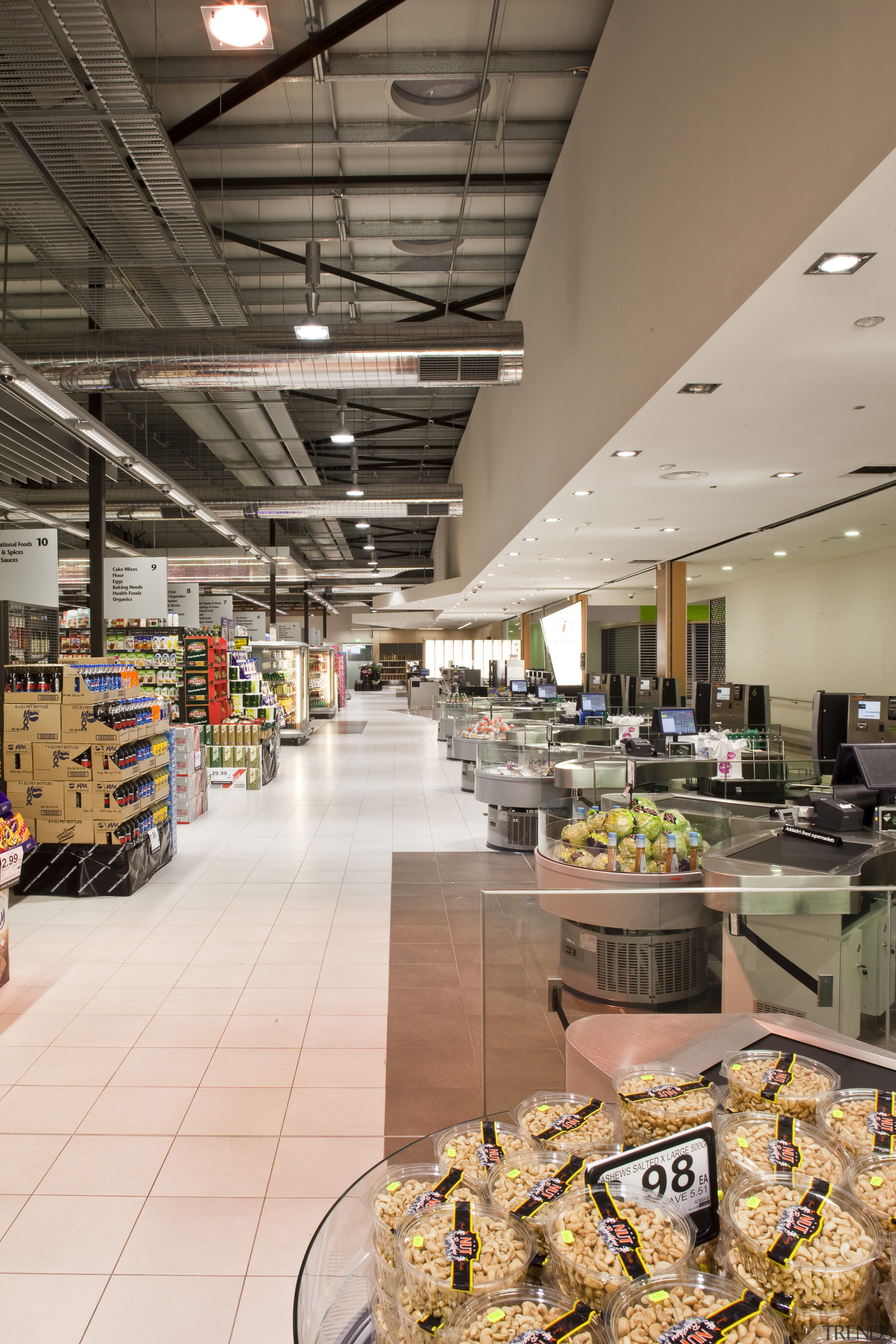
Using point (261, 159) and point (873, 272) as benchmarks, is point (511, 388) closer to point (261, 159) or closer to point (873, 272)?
point (261, 159)

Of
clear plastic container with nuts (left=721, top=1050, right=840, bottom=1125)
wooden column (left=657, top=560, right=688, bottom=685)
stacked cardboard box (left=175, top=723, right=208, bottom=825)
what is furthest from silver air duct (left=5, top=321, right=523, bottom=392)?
wooden column (left=657, top=560, right=688, bottom=685)

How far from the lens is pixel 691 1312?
0.98 metres

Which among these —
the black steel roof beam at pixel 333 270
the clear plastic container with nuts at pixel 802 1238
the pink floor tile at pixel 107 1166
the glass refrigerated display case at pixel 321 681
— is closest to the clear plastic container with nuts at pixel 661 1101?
the clear plastic container with nuts at pixel 802 1238

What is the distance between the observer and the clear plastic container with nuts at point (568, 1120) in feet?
4.45

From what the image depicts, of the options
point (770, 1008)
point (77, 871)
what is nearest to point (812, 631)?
point (77, 871)

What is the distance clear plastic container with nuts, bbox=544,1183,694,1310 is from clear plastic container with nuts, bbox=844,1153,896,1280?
0.84 ft

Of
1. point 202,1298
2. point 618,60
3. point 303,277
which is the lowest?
point 202,1298

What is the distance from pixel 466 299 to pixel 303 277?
201 cm

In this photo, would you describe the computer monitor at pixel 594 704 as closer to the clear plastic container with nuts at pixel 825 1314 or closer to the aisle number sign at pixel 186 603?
the aisle number sign at pixel 186 603

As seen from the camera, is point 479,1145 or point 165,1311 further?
point 165,1311

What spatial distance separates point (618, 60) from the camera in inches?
192

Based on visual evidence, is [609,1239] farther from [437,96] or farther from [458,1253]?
[437,96]

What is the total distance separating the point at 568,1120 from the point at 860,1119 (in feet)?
1.64

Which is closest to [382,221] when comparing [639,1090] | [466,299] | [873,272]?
[466,299]
